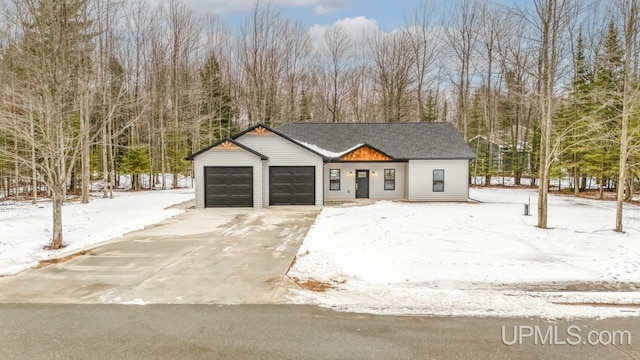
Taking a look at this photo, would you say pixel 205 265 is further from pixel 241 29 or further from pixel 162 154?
pixel 241 29

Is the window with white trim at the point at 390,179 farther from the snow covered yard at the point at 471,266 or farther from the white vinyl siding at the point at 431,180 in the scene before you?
the snow covered yard at the point at 471,266

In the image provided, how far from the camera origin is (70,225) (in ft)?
46.9

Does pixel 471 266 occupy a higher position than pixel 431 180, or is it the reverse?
pixel 431 180

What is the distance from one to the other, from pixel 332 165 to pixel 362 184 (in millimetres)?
2205

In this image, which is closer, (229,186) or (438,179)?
(229,186)

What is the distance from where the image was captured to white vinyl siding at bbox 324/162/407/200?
2314 centimetres

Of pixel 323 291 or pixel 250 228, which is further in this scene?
pixel 250 228

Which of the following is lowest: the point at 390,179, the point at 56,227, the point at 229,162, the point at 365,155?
the point at 56,227

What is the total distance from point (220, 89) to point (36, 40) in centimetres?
2675

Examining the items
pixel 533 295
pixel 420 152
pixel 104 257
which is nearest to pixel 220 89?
pixel 420 152

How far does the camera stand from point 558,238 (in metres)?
11.5

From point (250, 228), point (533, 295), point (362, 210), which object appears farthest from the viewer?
point (362, 210)

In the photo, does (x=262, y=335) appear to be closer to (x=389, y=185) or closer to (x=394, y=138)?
(x=389, y=185)

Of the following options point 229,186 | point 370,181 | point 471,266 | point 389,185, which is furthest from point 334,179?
point 471,266
